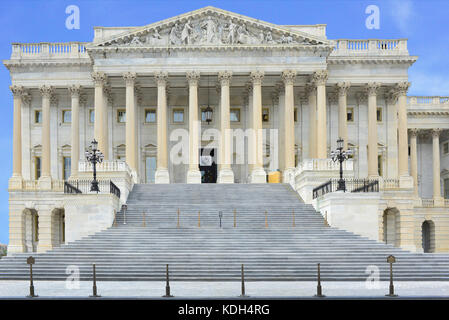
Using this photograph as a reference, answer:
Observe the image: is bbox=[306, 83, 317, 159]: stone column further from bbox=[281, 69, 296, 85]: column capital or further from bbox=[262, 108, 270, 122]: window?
bbox=[262, 108, 270, 122]: window

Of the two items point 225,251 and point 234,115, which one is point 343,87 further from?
point 225,251

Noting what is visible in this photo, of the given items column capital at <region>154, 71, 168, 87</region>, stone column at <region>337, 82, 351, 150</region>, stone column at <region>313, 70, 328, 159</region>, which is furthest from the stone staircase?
stone column at <region>337, 82, 351, 150</region>

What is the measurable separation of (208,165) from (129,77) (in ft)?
41.7

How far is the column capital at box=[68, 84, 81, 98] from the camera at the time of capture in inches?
2233

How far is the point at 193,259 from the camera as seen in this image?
2888 centimetres

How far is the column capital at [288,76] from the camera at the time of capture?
172ft

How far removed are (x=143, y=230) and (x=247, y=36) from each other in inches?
983

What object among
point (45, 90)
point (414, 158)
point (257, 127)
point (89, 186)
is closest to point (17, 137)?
point (45, 90)

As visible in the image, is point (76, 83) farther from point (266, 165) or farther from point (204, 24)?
point (266, 165)

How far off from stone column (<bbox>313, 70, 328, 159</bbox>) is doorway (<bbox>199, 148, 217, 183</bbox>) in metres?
11.9

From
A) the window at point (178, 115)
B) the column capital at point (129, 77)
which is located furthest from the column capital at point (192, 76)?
the window at point (178, 115)

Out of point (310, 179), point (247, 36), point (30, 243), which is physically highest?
point (247, 36)

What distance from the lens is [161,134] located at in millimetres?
52469
